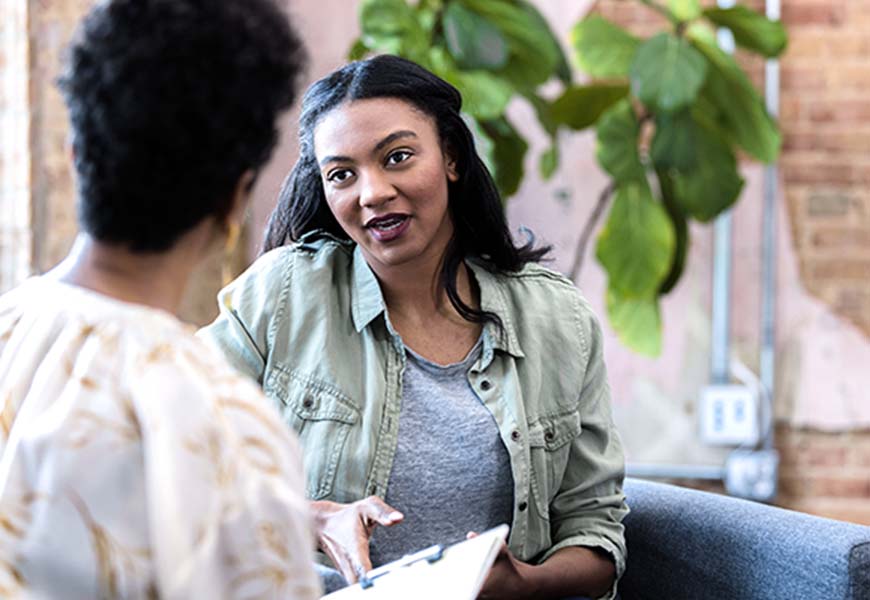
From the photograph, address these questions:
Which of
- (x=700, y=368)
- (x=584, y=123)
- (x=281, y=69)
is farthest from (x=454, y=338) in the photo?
(x=700, y=368)

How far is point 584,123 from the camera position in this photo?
3.13 metres

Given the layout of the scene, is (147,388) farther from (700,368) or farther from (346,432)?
(700,368)

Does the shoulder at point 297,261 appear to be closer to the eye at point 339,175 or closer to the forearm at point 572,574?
the eye at point 339,175

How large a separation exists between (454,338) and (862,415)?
6.29 ft

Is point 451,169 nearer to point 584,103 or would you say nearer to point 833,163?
point 584,103

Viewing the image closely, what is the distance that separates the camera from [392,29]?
289cm

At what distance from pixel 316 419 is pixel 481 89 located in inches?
54.4

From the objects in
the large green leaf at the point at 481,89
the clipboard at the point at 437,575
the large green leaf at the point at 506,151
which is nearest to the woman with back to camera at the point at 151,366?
the clipboard at the point at 437,575

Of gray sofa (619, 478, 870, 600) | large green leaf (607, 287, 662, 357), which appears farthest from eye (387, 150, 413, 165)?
large green leaf (607, 287, 662, 357)

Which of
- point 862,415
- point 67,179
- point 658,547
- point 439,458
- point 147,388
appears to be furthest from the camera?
point 862,415

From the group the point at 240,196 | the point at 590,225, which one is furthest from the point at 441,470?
the point at 590,225

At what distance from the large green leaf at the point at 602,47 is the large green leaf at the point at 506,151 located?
0.25 meters

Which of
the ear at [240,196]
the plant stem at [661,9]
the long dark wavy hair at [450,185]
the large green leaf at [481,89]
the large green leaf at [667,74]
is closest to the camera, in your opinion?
the ear at [240,196]

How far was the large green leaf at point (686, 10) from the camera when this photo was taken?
3.12 meters
